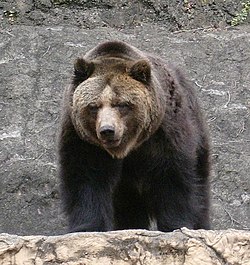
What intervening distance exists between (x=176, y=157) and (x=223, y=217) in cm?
189

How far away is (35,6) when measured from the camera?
1087 cm

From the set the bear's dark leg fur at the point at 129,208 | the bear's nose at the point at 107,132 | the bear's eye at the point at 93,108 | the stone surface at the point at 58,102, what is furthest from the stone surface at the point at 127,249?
the stone surface at the point at 58,102

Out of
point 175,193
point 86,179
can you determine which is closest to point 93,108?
point 86,179

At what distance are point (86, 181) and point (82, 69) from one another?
2.26ft

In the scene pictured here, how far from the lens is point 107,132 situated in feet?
20.6

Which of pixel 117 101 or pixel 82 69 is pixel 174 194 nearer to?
pixel 117 101

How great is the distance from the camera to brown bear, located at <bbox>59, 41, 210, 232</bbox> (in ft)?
21.5

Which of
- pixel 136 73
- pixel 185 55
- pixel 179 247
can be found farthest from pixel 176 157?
pixel 185 55

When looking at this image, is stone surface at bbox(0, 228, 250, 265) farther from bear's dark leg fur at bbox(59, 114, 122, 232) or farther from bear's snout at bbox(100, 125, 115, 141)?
bear's dark leg fur at bbox(59, 114, 122, 232)

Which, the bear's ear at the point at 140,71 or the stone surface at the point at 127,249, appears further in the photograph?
the bear's ear at the point at 140,71

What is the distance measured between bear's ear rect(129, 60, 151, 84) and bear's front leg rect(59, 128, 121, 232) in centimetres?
51

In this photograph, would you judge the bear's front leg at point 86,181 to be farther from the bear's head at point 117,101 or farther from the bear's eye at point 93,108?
the bear's eye at point 93,108

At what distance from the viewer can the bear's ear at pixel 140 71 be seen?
6.59m

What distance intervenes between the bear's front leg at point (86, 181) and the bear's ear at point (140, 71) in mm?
507
